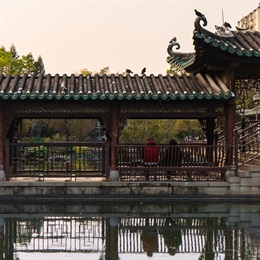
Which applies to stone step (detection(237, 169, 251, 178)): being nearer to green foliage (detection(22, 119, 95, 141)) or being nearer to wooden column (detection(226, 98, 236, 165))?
wooden column (detection(226, 98, 236, 165))

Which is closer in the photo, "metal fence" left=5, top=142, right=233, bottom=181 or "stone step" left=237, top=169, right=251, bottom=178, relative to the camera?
"stone step" left=237, top=169, right=251, bottom=178

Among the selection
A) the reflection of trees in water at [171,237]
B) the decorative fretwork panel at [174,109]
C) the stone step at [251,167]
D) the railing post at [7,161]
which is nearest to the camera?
the reflection of trees in water at [171,237]

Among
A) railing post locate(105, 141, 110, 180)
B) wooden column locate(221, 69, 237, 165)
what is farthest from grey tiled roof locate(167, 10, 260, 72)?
railing post locate(105, 141, 110, 180)

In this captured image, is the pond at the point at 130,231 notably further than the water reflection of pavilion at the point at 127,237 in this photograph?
No

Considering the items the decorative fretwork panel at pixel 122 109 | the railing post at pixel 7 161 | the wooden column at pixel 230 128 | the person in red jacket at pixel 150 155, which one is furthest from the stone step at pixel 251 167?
the railing post at pixel 7 161

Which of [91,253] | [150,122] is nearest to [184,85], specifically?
[91,253]

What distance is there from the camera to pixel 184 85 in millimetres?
17438

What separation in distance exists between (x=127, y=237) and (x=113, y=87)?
697cm

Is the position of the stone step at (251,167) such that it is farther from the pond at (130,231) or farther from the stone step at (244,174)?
the pond at (130,231)

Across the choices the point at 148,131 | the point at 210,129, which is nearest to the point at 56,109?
the point at 210,129

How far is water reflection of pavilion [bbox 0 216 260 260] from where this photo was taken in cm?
973

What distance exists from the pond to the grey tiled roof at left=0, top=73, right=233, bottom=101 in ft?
10.3

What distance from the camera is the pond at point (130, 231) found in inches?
374

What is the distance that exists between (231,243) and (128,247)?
6.18 ft
